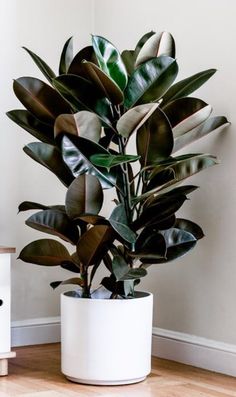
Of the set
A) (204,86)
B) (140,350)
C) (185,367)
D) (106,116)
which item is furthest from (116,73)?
(185,367)

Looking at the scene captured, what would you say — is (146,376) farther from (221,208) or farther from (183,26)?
(183,26)

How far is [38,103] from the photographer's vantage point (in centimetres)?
236

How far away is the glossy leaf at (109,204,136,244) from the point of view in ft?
7.19

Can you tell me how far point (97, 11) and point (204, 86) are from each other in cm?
87

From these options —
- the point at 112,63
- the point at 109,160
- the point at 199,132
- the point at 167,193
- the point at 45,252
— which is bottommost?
the point at 45,252

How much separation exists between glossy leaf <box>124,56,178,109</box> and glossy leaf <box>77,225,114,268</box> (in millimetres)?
408

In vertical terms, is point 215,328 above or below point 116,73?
below

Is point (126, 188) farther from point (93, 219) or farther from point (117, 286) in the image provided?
point (117, 286)

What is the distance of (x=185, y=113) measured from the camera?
2.38m

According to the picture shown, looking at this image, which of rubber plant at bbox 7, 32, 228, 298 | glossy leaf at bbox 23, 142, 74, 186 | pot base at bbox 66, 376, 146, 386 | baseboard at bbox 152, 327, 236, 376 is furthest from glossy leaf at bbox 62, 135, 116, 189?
A: baseboard at bbox 152, 327, 236, 376

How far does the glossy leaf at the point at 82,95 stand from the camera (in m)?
2.25

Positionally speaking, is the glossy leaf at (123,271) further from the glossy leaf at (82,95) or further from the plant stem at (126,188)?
the glossy leaf at (82,95)

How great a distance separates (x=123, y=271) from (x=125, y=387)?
1.32 ft

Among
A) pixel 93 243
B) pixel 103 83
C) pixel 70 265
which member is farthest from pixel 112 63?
pixel 70 265
